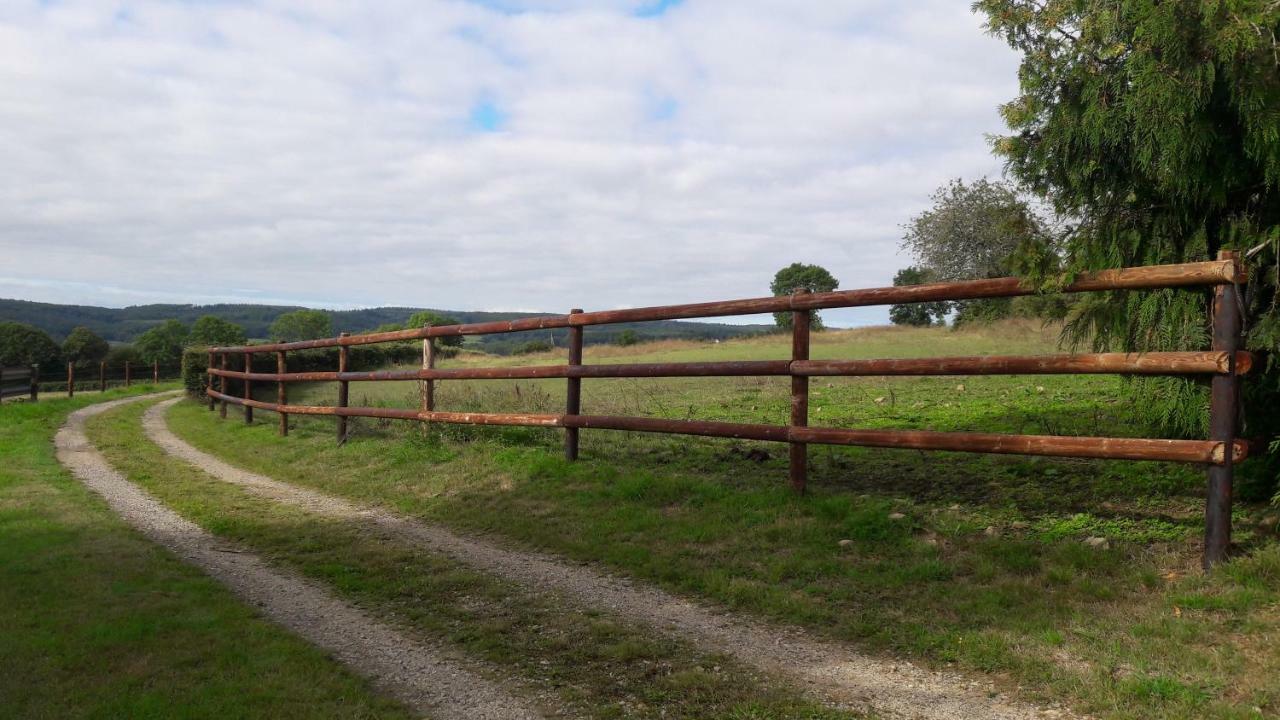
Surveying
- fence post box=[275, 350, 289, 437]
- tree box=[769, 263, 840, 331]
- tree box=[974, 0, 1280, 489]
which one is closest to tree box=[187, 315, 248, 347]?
tree box=[769, 263, 840, 331]

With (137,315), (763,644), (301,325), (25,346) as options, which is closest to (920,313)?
(763,644)

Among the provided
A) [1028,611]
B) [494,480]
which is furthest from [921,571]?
[494,480]

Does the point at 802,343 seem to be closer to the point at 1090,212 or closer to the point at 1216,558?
the point at 1090,212

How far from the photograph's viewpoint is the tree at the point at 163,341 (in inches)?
2972

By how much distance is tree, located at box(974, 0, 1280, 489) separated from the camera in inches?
178

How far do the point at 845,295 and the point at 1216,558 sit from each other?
3.03 metres

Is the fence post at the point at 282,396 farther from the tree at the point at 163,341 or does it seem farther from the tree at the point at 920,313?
the tree at the point at 163,341

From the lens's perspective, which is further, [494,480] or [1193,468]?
[494,480]

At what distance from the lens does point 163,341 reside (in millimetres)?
79438

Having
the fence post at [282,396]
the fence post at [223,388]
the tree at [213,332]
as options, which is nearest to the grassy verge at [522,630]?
the fence post at [282,396]

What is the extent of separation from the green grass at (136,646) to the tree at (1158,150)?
4.92 metres

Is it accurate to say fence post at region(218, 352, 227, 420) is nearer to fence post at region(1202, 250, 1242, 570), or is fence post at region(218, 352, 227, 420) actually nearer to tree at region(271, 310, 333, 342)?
fence post at region(1202, 250, 1242, 570)

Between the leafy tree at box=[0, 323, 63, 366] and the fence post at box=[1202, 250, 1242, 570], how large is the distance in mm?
79056

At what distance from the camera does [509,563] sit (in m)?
5.81
